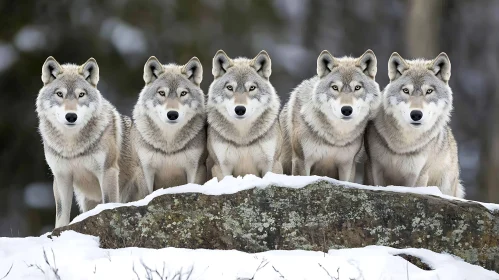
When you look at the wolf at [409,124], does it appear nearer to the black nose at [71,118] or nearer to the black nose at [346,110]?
the black nose at [346,110]

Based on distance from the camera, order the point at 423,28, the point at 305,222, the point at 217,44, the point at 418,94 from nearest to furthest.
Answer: the point at 305,222 → the point at 418,94 → the point at 423,28 → the point at 217,44

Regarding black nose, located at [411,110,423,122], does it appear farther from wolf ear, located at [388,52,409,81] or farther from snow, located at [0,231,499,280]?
snow, located at [0,231,499,280]

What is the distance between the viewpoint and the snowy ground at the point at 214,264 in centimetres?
660

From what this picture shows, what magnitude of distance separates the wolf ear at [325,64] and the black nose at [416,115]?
106cm

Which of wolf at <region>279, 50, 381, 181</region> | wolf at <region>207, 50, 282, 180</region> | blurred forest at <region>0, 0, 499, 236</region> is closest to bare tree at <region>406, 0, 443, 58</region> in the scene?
A: blurred forest at <region>0, 0, 499, 236</region>

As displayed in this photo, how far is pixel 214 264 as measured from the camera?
22.2ft

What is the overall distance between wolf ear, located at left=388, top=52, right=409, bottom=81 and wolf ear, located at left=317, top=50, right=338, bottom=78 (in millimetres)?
610

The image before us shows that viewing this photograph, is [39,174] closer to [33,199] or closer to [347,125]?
[33,199]

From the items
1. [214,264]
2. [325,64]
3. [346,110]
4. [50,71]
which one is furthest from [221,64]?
[214,264]

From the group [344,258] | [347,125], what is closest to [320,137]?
[347,125]

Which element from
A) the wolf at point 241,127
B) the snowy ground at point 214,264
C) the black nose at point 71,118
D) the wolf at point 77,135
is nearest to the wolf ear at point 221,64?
the wolf at point 241,127

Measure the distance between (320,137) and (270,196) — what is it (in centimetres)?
169

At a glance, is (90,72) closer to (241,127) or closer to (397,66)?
(241,127)

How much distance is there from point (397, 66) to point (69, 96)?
3.53 metres
